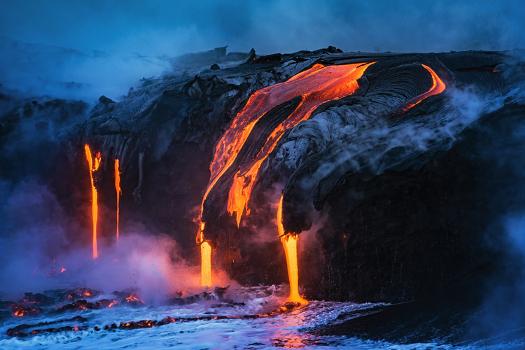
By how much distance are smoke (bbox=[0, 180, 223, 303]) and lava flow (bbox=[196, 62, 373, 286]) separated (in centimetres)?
139

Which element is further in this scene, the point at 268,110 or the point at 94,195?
the point at 94,195

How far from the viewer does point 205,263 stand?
35.2 ft

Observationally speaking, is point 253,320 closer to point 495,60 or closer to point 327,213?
point 327,213

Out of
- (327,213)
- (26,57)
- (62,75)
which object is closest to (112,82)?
(62,75)

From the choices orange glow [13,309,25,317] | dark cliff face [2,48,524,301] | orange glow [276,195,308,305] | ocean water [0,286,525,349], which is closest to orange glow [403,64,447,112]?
dark cliff face [2,48,524,301]

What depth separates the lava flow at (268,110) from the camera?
1000 centimetres

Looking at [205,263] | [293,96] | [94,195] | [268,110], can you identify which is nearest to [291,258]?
[205,263]

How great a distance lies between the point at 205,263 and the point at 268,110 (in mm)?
3368

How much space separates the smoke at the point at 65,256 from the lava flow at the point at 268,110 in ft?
4.56

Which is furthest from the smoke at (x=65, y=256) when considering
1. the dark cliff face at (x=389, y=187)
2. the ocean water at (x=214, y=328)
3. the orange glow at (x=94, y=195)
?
the dark cliff face at (x=389, y=187)

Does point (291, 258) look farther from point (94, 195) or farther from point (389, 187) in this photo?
point (94, 195)

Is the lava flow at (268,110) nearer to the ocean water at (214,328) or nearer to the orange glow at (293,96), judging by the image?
the orange glow at (293,96)

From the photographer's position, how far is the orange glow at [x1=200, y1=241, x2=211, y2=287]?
1035 cm

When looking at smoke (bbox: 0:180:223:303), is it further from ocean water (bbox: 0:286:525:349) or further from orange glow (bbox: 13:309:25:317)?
orange glow (bbox: 13:309:25:317)
